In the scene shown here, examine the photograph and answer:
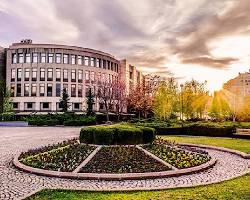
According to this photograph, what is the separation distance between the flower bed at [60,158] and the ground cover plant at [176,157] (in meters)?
2.81

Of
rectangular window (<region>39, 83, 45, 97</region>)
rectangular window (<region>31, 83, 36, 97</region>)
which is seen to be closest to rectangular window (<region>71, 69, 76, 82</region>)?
rectangular window (<region>39, 83, 45, 97</region>)

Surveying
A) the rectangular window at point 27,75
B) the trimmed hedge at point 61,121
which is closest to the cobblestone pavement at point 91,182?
the trimmed hedge at point 61,121

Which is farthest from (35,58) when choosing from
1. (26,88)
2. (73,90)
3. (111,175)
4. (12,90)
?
(111,175)

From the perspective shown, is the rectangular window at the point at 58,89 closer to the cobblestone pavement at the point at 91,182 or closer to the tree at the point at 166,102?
the tree at the point at 166,102

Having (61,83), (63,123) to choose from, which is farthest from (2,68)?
(63,123)

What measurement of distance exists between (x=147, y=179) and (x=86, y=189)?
93.2 inches

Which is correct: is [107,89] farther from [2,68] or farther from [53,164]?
[53,164]

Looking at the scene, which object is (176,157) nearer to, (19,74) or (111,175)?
(111,175)

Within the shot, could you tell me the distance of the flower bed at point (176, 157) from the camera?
12.4 m

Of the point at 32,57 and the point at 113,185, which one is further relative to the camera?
the point at 32,57

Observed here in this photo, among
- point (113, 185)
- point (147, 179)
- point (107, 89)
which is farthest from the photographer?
point (107, 89)

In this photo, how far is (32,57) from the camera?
73.4m

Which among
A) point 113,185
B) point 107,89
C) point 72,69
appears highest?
point 72,69

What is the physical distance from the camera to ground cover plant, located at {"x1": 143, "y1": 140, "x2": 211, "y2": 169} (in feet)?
40.8
